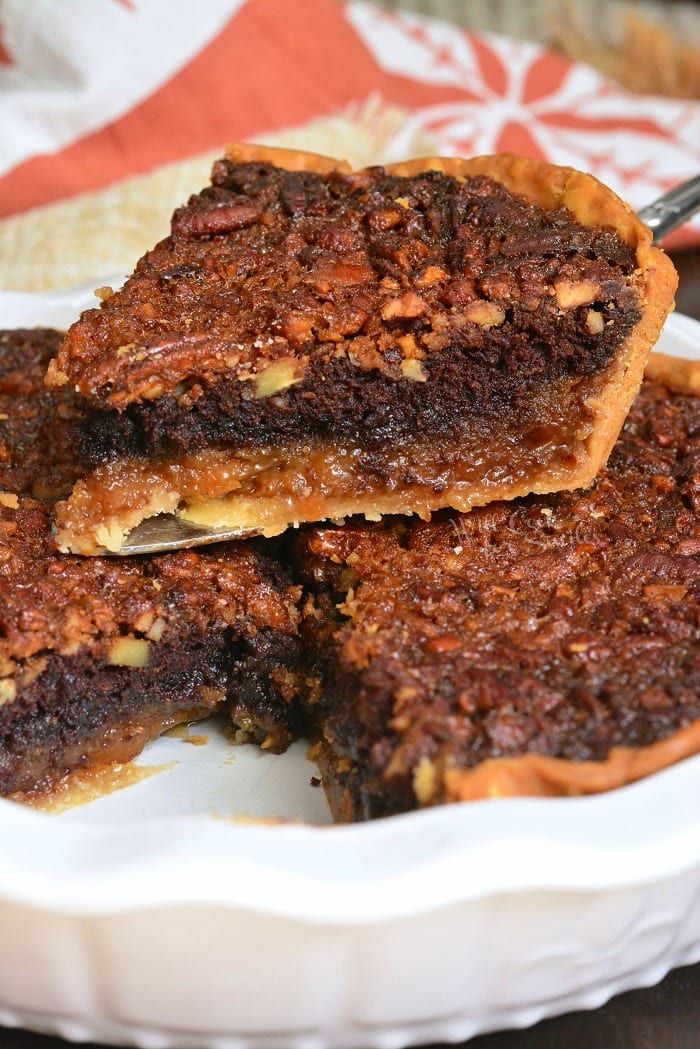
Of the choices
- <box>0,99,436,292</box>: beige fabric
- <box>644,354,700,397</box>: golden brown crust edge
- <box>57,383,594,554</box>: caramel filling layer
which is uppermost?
<box>57,383,594,554</box>: caramel filling layer

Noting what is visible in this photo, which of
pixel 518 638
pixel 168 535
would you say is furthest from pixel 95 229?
pixel 518 638

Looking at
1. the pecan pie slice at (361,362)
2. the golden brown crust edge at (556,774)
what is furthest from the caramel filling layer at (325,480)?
the golden brown crust edge at (556,774)

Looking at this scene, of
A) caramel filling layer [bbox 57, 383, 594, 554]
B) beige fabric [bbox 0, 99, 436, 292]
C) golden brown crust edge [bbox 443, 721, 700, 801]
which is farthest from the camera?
beige fabric [bbox 0, 99, 436, 292]

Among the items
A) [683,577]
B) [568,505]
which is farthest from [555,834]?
[568,505]

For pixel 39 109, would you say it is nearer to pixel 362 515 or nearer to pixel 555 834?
pixel 362 515

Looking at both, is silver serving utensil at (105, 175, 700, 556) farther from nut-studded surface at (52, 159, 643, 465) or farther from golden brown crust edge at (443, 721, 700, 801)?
golden brown crust edge at (443, 721, 700, 801)

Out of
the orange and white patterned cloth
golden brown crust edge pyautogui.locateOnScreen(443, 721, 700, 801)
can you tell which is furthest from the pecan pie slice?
the orange and white patterned cloth

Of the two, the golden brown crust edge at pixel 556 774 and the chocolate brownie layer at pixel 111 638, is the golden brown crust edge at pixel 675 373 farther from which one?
the golden brown crust edge at pixel 556 774
